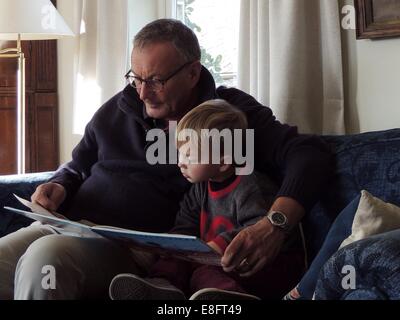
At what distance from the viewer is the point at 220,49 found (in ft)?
8.80

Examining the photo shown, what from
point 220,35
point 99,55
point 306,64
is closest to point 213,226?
point 306,64

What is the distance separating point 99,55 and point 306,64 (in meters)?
1.05

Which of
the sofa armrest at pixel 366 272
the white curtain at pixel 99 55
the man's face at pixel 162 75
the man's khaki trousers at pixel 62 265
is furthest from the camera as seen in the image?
the white curtain at pixel 99 55

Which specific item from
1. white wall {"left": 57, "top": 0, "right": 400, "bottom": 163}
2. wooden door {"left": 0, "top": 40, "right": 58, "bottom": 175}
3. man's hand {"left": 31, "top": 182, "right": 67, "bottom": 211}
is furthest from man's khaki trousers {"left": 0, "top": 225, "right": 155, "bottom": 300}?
wooden door {"left": 0, "top": 40, "right": 58, "bottom": 175}

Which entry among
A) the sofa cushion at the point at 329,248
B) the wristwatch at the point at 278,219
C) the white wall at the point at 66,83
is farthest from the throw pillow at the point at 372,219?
the white wall at the point at 66,83

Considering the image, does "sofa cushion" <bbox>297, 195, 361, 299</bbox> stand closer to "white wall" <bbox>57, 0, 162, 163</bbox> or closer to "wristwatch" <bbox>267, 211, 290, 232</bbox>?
"wristwatch" <bbox>267, 211, 290, 232</bbox>

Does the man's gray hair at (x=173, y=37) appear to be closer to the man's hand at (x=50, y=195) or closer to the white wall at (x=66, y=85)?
the man's hand at (x=50, y=195)

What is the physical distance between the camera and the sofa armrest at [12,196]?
6.57 ft

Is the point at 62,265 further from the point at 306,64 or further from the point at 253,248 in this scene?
the point at 306,64

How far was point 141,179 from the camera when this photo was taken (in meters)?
1.85

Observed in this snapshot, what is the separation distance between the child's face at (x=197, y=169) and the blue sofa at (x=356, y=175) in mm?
294

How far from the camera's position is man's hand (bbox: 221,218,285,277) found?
137cm

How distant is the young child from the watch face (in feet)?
0.13
